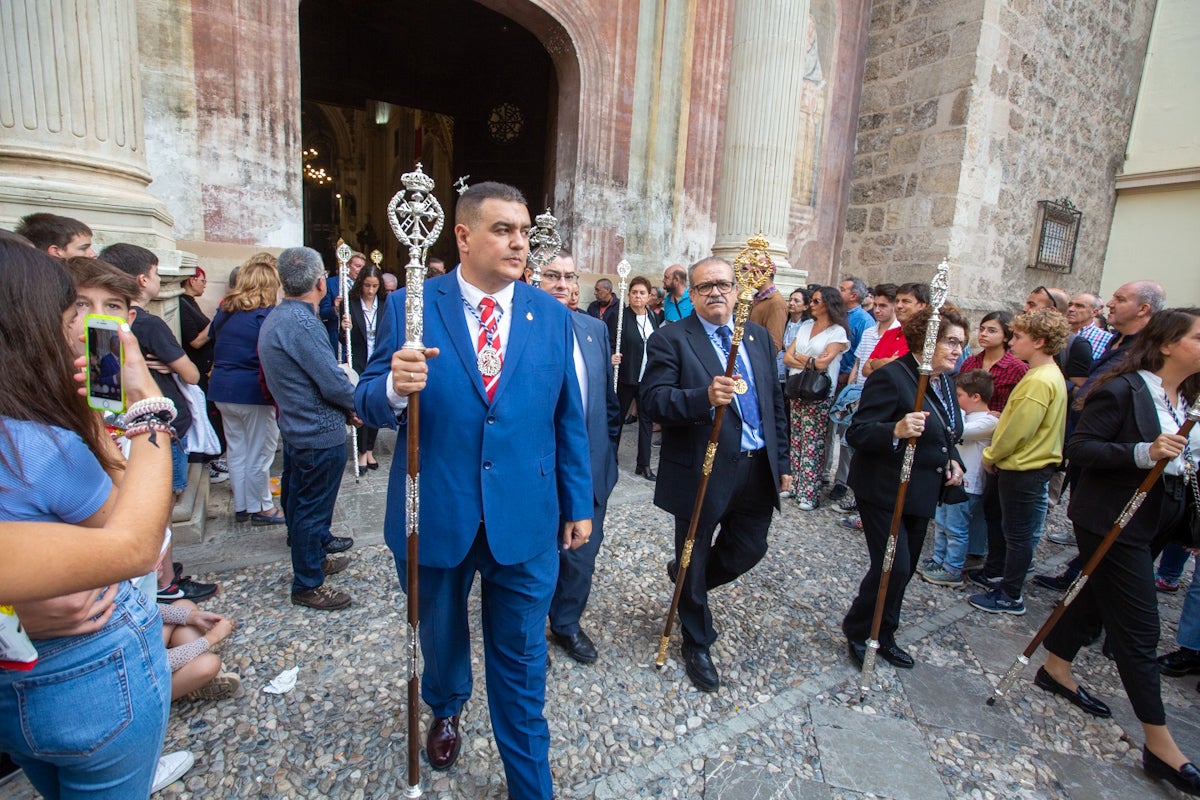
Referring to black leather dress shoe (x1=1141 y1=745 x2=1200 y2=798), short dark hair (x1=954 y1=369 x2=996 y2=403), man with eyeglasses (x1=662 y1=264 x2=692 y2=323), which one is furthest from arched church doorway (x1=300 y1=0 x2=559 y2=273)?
black leather dress shoe (x1=1141 y1=745 x2=1200 y2=798)

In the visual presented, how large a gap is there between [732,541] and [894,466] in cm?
93

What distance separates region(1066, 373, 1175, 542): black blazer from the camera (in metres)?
2.70

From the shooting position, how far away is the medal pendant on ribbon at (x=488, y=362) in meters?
2.01

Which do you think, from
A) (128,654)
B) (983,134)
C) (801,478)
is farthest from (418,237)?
(983,134)

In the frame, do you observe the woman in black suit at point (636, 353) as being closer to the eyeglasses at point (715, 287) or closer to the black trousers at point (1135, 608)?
the eyeglasses at point (715, 287)

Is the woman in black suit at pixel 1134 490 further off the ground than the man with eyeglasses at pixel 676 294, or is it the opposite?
the man with eyeglasses at pixel 676 294

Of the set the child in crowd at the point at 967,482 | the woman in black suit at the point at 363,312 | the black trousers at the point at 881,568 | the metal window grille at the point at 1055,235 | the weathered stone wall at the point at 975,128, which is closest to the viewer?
the black trousers at the point at 881,568

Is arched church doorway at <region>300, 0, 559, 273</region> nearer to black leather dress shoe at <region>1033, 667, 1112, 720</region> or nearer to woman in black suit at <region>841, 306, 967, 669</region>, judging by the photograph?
woman in black suit at <region>841, 306, 967, 669</region>

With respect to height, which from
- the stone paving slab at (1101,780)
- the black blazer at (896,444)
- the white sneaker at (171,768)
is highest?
the black blazer at (896,444)

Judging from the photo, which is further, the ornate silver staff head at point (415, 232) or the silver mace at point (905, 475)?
the silver mace at point (905, 475)

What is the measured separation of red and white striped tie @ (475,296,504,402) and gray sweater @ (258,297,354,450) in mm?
1609

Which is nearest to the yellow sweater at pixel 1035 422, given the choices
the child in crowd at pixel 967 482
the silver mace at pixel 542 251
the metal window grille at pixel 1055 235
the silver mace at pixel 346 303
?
the child in crowd at pixel 967 482

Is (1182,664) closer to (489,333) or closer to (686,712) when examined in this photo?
(686,712)

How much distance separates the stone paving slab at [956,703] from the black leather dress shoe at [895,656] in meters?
0.04
